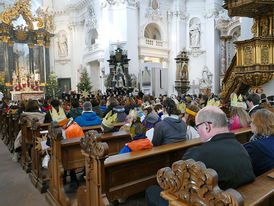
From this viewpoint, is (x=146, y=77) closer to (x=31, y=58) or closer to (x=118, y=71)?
(x=118, y=71)

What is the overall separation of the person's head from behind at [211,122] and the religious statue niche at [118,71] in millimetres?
15389

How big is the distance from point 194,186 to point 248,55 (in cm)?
770

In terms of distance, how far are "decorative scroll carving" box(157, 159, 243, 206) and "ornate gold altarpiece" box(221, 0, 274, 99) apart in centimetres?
735

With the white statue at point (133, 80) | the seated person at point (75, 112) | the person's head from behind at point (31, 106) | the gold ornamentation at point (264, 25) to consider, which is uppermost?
the gold ornamentation at point (264, 25)

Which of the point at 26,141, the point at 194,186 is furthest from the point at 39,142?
the point at 194,186

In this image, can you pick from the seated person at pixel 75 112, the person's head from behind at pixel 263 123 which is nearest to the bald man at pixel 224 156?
the person's head from behind at pixel 263 123

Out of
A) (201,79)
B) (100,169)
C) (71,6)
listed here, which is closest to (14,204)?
(100,169)

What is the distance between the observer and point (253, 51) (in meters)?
7.50

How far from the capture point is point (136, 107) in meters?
5.84

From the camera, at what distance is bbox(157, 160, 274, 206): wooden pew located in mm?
1066

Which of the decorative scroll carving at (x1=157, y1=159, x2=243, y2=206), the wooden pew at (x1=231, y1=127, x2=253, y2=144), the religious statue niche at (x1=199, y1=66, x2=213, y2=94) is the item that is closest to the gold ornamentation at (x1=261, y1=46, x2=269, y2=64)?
the wooden pew at (x1=231, y1=127, x2=253, y2=144)

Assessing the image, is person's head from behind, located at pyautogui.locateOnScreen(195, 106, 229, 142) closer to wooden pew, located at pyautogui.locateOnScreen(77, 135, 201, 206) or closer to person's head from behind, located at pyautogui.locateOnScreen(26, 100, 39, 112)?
wooden pew, located at pyautogui.locateOnScreen(77, 135, 201, 206)

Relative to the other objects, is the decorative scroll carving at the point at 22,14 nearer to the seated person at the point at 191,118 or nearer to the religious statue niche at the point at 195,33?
the religious statue niche at the point at 195,33

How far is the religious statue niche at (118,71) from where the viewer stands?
17266 mm
